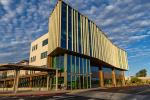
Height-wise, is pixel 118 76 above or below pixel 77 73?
below

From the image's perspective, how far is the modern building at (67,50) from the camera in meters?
52.4

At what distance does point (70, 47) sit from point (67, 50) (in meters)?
1.17

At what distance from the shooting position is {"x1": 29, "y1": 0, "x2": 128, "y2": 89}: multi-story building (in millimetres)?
52312

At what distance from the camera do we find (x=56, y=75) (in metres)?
51.8

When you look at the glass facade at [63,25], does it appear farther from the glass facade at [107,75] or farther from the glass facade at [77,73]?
the glass facade at [107,75]

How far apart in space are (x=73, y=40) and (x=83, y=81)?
12.6 meters

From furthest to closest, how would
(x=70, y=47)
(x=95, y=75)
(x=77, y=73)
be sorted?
(x=95, y=75) → (x=77, y=73) → (x=70, y=47)

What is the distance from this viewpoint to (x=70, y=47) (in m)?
52.6

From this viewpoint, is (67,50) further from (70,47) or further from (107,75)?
(107,75)

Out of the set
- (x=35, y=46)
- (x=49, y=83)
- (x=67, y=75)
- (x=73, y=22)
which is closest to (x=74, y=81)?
(x=67, y=75)

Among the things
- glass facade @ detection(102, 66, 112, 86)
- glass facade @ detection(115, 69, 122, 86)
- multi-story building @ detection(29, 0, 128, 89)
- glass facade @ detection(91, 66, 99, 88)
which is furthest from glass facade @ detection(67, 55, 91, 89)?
glass facade @ detection(115, 69, 122, 86)

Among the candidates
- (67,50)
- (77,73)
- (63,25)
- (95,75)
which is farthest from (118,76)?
(63,25)

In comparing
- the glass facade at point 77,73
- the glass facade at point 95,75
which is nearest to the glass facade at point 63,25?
the glass facade at point 77,73

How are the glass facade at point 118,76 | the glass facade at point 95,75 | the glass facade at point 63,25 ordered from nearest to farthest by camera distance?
the glass facade at point 63,25
the glass facade at point 95,75
the glass facade at point 118,76
